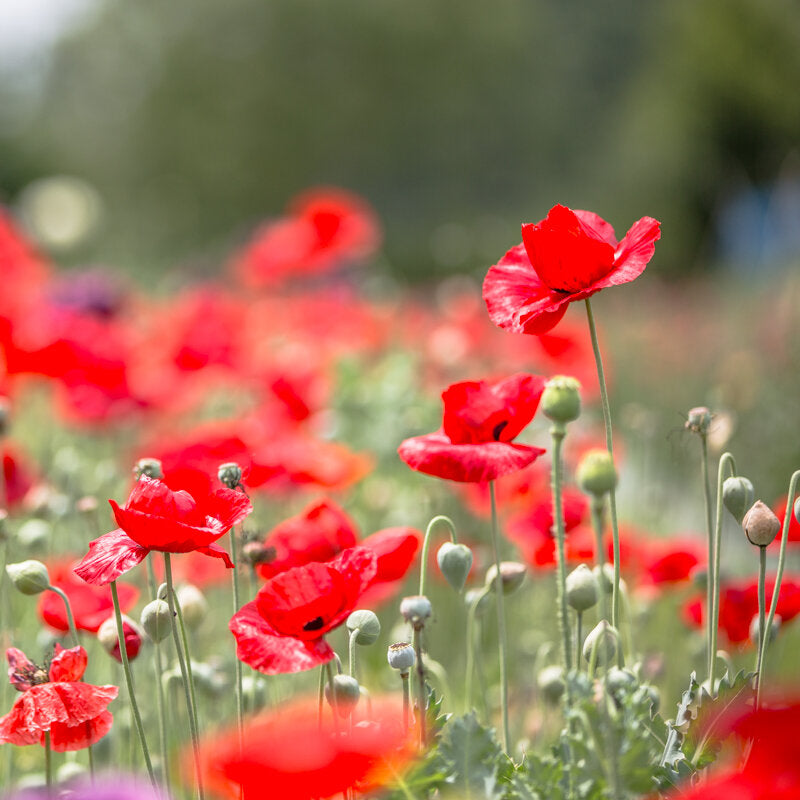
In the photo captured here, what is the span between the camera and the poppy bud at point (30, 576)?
0.98 metres

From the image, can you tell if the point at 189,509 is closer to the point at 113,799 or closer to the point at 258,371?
the point at 113,799

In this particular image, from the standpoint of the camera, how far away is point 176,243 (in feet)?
52.2

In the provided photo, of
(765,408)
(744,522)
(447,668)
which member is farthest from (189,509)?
(765,408)

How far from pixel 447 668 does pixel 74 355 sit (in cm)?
96

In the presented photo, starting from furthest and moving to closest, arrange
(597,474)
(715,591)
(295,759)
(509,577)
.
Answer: (509,577) < (715,591) < (597,474) < (295,759)

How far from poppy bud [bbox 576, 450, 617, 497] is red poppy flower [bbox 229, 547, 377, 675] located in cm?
18

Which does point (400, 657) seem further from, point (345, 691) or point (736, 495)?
point (736, 495)

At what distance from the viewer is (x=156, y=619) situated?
0.92 metres

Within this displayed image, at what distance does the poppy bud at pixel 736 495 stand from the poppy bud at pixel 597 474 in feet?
0.66

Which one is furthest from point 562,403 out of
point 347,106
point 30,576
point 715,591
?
point 347,106

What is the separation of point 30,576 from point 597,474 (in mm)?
539

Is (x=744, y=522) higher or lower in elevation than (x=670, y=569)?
higher

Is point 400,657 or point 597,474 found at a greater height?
point 597,474

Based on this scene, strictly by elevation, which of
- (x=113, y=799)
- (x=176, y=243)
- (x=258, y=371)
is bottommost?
(x=176, y=243)
